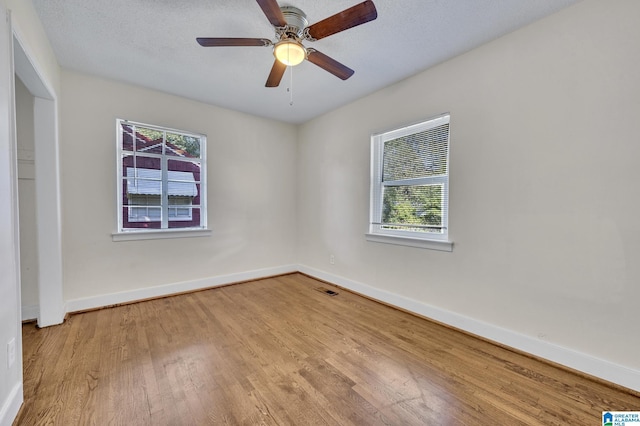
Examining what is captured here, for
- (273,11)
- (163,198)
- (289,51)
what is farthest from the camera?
(163,198)

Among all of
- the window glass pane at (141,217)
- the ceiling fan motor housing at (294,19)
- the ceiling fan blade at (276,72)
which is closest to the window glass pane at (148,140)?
the window glass pane at (141,217)

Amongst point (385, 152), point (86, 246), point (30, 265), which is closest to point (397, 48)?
point (385, 152)

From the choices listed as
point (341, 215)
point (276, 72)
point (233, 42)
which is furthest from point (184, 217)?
point (233, 42)

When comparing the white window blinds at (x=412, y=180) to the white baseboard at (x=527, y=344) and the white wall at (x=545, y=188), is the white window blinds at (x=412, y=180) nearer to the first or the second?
the white wall at (x=545, y=188)

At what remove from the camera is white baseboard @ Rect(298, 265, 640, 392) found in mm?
1729

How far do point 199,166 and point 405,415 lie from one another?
11.6 ft

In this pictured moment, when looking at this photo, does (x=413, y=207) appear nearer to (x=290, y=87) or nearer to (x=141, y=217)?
(x=290, y=87)

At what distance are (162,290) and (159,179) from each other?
1401 mm

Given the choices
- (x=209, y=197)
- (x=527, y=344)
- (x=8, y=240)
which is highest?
(x=209, y=197)

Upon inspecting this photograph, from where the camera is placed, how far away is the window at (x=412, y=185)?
8.92ft

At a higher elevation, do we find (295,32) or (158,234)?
(295,32)

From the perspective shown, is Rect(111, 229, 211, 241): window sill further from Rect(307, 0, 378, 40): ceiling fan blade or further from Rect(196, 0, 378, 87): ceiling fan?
Rect(307, 0, 378, 40): ceiling fan blade

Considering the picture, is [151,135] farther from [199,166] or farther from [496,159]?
[496,159]

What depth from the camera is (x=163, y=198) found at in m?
3.43
